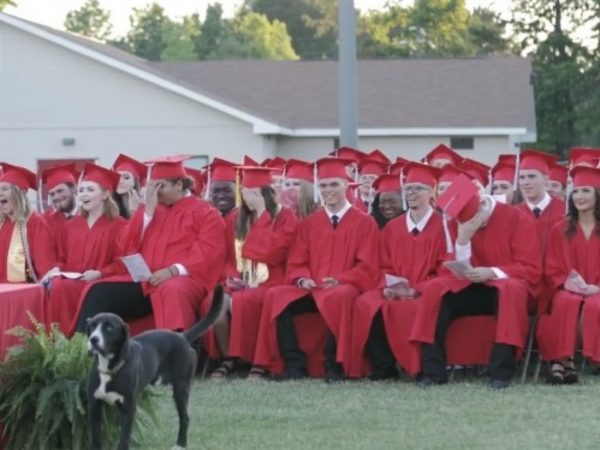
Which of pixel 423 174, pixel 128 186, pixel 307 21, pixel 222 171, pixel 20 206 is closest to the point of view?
pixel 423 174

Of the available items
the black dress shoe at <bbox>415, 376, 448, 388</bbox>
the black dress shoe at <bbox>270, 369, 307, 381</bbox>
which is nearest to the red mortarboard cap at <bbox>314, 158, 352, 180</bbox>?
the black dress shoe at <bbox>270, 369, 307, 381</bbox>

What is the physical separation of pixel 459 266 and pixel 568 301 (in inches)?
34.9

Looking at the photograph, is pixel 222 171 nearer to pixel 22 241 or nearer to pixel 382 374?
pixel 22 241

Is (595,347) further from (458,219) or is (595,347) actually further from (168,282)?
(168,282)

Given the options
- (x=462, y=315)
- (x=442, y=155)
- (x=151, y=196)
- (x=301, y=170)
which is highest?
(x=442, y=155)

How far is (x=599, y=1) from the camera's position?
38.6 metres

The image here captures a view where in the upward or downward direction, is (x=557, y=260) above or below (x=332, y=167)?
below

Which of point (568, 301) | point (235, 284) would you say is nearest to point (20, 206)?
point (235, 284)

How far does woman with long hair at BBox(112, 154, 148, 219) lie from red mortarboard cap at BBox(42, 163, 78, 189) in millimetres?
568

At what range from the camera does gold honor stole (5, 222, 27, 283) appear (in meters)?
13.2

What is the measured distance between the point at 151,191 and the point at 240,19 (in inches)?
3206

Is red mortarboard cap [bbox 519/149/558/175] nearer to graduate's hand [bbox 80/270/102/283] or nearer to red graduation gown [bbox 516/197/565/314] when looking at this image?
red graduation gown [bbox 516/197/565/314]

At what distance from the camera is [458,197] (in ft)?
39.3

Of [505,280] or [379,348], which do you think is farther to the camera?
[379,348]
